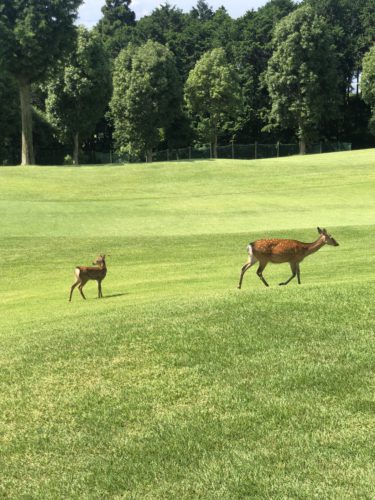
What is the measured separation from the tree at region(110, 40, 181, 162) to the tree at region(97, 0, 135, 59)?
28.0 metres

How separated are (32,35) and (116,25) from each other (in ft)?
275

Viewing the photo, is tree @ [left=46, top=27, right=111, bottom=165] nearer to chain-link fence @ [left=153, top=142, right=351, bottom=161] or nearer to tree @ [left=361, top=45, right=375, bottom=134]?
chain-link fence @ [left=153, top=142, right=351, bottom=161]

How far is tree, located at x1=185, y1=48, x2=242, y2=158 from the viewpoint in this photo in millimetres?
75812

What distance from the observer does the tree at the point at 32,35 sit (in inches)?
1988

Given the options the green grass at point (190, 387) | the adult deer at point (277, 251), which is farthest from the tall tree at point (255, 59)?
the adult deer at point (277, 251)

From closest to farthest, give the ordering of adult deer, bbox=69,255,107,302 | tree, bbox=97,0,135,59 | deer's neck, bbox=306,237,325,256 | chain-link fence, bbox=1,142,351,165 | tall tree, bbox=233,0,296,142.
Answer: deer's neck, bbox=306,237,325,256, adult deer, bbox=69,255,107,302, chain-link fence, bbox=1,142,351,165, tall tree, bbox=233,0,296,142, tree, bbox=97,0,135,59

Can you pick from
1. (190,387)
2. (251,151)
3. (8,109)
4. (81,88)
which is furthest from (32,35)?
(190,387)

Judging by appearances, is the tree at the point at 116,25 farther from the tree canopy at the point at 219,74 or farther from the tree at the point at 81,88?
the tree at the point at 81,88

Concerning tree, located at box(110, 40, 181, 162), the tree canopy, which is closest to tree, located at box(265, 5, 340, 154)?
the tree canopy

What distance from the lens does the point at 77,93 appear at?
6919 cm

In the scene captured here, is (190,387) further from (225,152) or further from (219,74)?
(225,152)

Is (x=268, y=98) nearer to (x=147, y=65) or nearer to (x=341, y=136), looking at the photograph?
(x=341, y=136)

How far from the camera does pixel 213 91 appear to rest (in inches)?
2990

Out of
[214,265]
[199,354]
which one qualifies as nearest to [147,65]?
[214,265]
